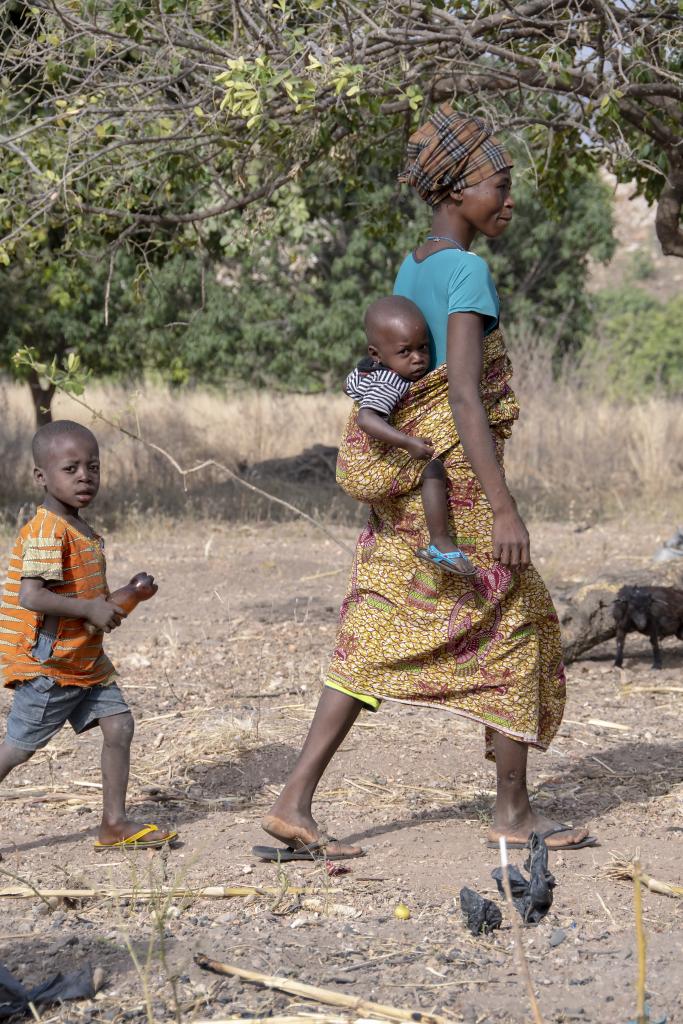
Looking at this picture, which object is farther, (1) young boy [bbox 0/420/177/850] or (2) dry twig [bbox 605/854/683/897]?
(1) young boy [bbox 0/420/177/850]

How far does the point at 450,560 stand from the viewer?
3.42 metres

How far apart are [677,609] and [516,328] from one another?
17.2m

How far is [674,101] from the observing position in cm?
529

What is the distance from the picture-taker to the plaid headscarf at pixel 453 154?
3408 millimetres

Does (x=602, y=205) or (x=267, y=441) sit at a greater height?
(x=602, y=205)

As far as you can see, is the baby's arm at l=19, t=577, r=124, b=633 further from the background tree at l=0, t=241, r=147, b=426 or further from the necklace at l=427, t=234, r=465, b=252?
the background tree at l=0, t=241, r=147, b=426

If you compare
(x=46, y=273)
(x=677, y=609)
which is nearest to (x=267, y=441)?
(x=46, y=273)

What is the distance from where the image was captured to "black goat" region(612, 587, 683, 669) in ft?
20.3

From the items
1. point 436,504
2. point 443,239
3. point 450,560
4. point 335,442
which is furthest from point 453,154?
point 335,442

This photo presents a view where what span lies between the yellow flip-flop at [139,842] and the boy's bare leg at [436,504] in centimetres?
124

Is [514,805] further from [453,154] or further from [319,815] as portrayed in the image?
[453,154]

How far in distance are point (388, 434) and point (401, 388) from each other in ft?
0.48

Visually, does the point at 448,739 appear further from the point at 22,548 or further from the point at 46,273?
the point at 46,273

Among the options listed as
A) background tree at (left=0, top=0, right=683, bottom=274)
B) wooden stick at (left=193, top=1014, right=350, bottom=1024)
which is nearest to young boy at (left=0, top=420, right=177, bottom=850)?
→ wooden stick at (left=193, top=1014, right=350, bottom=1024)
